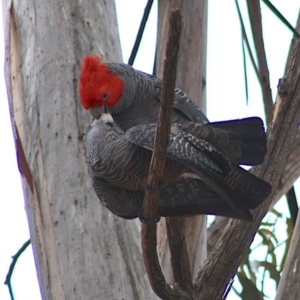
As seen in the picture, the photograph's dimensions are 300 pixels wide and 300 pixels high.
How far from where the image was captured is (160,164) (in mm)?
2340

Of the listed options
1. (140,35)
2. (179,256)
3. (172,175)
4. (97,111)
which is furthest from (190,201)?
(140,35)

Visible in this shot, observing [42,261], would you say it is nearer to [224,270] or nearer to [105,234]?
[105,234]

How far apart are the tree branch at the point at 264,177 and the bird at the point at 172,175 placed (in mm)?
140

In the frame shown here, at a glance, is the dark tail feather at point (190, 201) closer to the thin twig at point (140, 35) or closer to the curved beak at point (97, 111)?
the curved beak at point (97, 111)

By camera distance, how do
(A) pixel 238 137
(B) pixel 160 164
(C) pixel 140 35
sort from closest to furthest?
(B) pixel 160 164, (A) pixel 238 137, (C) pixel 140 35

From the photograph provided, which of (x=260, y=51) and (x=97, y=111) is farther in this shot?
(x=260, y=51)

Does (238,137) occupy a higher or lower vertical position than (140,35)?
lower

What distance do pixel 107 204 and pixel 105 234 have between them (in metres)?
0.16

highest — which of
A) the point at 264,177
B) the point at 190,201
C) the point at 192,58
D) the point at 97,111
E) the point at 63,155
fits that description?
the point at 192,58

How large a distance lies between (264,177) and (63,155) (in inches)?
30.6

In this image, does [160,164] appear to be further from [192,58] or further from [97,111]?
[192,58]

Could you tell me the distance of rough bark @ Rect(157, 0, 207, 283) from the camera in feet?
11.3

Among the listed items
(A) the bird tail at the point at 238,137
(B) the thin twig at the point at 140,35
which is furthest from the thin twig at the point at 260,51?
(A) the bird tail at the point at 238,137

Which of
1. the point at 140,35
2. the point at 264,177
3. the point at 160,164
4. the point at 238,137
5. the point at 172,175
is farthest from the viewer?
the point at 140,35
